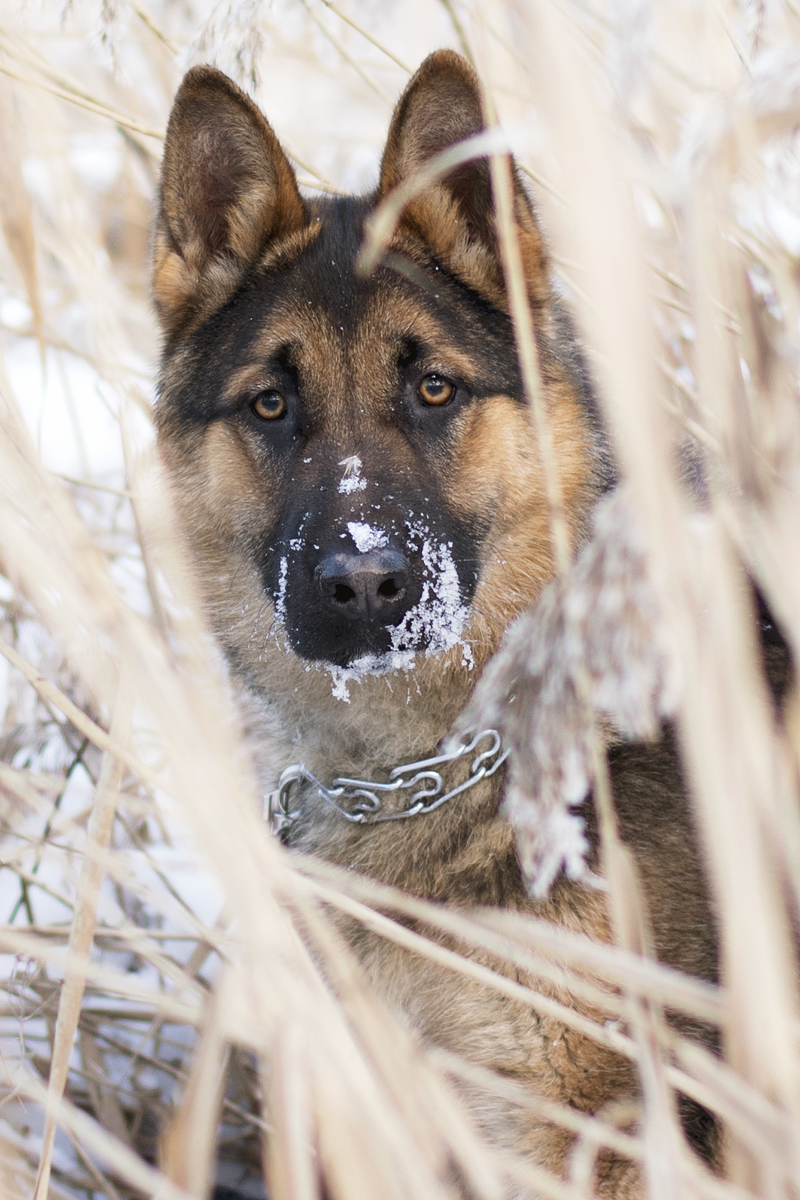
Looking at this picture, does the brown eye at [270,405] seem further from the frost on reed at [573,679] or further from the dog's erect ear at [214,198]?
the frost on reed at [573,679]

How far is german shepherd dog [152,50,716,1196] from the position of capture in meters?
2.08

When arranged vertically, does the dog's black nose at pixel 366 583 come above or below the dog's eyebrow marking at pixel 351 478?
below

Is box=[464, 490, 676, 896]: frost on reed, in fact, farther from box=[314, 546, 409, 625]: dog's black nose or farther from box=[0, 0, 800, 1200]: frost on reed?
box=[314, 546, 409, 625]: dog's black nose

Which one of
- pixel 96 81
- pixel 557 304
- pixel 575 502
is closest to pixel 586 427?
pixel 575 502

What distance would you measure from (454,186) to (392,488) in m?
0.80

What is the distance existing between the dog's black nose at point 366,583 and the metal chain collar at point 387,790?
38cm

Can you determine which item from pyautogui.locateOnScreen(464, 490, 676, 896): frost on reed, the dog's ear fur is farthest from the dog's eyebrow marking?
pyautogui.locateOnScreen(464, 490, 676, 896): frost on reed

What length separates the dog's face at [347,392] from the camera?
2.18 m

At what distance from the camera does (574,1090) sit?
1.95m

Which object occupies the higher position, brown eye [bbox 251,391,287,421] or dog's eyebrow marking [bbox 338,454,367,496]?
brown eye [bbox 251,391,287,421]

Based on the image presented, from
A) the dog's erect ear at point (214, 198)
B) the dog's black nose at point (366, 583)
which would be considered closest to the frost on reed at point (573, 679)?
the dog's black nose at point (366, 583)

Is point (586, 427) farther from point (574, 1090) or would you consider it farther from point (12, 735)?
point (12, 735)

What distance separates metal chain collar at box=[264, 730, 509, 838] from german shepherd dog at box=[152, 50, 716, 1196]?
0.04 m

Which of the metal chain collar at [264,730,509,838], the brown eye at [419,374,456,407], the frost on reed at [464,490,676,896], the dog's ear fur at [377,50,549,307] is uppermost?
the dog's ear fur at [377,50,549,307]
